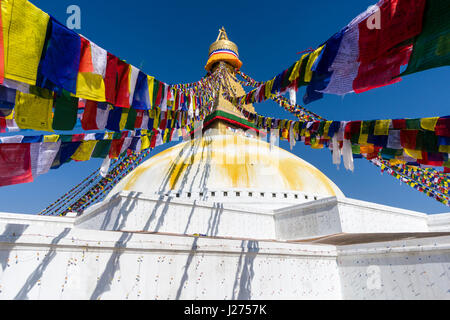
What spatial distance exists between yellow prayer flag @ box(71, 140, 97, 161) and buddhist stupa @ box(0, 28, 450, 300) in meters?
1.53

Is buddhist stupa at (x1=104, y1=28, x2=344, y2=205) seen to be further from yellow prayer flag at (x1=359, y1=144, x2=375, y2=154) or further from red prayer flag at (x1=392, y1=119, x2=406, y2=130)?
red prayer flag at (x1=392, y1=119, x2=406, y2=130)

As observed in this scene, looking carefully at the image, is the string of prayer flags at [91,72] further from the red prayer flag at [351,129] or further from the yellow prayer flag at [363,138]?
the yellow prayer flag at [363,138]

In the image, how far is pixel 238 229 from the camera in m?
9.35

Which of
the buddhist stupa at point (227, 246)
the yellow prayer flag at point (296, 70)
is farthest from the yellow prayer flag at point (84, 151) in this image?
the yellow prayer flag at point (296, 70)

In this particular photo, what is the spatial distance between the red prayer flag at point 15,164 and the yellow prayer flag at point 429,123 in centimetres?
658

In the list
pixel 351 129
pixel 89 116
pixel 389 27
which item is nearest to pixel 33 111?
pixel 89 116

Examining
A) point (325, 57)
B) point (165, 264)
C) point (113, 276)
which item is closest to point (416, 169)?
point (325, 57)

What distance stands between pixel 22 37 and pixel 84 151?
2.78 metres

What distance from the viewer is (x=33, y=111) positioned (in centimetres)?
397

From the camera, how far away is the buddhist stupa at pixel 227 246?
3.91 m

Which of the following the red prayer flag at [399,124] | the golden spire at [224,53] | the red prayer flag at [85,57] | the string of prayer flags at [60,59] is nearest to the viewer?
the string of prayer flags at [60,59]

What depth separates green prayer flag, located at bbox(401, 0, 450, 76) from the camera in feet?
8.14

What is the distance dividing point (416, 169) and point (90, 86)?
11.6 meters
